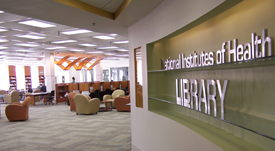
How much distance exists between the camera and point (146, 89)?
473 centimetres

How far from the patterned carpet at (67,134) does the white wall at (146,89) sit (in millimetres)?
1029

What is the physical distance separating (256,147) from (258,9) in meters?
1.51

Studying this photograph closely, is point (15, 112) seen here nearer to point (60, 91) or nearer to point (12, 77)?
point (60, 91)

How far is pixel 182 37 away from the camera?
403cm

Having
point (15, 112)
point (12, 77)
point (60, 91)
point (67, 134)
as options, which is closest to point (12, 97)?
point (60, 91)

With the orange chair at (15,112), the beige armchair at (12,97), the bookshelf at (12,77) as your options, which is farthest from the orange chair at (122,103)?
the bookshelf at (12,77)

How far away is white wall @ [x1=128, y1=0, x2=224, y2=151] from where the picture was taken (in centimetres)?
284

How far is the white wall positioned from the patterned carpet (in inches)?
40.5

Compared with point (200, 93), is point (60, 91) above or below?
below

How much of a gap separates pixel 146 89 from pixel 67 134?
155 inches

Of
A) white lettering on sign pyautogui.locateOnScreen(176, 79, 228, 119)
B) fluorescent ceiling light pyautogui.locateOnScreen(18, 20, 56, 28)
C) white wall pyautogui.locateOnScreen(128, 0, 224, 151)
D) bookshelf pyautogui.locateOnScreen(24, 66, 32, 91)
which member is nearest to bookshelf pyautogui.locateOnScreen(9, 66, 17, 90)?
bookshelf pyautogui.locateOnScreen(24, 66, 32, 91)

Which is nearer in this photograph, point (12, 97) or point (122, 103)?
point (122, 103)

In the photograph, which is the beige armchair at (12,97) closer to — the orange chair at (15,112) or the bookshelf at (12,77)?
the orange chair at (15,112)

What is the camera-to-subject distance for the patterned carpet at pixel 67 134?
592 centimetres
